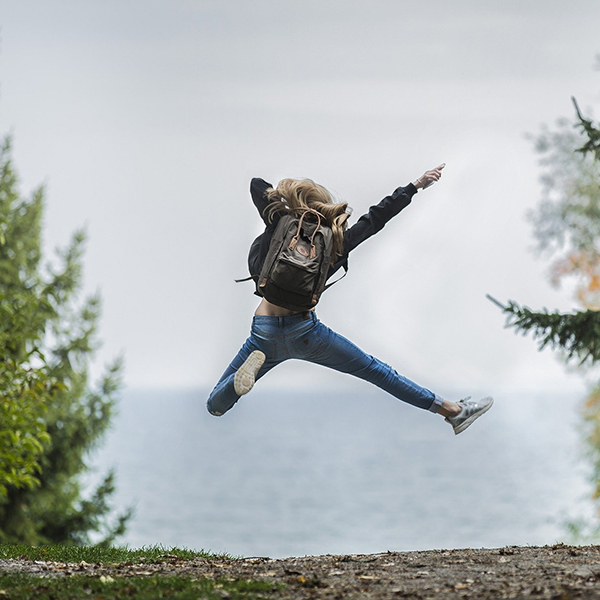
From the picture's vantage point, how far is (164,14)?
1658 inches

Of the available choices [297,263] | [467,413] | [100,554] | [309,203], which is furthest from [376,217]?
[100,554]

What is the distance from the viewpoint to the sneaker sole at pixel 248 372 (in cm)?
622

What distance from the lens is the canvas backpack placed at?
6.02 meters

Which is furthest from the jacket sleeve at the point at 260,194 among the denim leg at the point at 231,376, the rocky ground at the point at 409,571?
the rocky ground at the point at 409,571

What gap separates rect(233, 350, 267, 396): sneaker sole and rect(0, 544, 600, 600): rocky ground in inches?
52.2

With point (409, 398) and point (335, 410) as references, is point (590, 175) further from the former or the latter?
point (335, 410)

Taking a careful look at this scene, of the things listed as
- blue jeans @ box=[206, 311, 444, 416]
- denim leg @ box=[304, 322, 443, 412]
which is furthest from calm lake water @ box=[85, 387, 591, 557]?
blue jeans @ box=[206, 311, 444, 416]

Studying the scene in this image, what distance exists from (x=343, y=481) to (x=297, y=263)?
72207mm

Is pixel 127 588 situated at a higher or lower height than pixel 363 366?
lower

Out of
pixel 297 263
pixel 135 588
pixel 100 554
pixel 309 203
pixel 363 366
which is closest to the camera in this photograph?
pixel 135 588

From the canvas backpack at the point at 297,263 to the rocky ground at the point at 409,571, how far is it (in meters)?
→ 1.93

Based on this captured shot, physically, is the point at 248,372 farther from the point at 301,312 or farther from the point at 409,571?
the point at 409,571

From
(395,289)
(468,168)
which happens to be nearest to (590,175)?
(468,168)

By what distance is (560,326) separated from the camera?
340 inches
